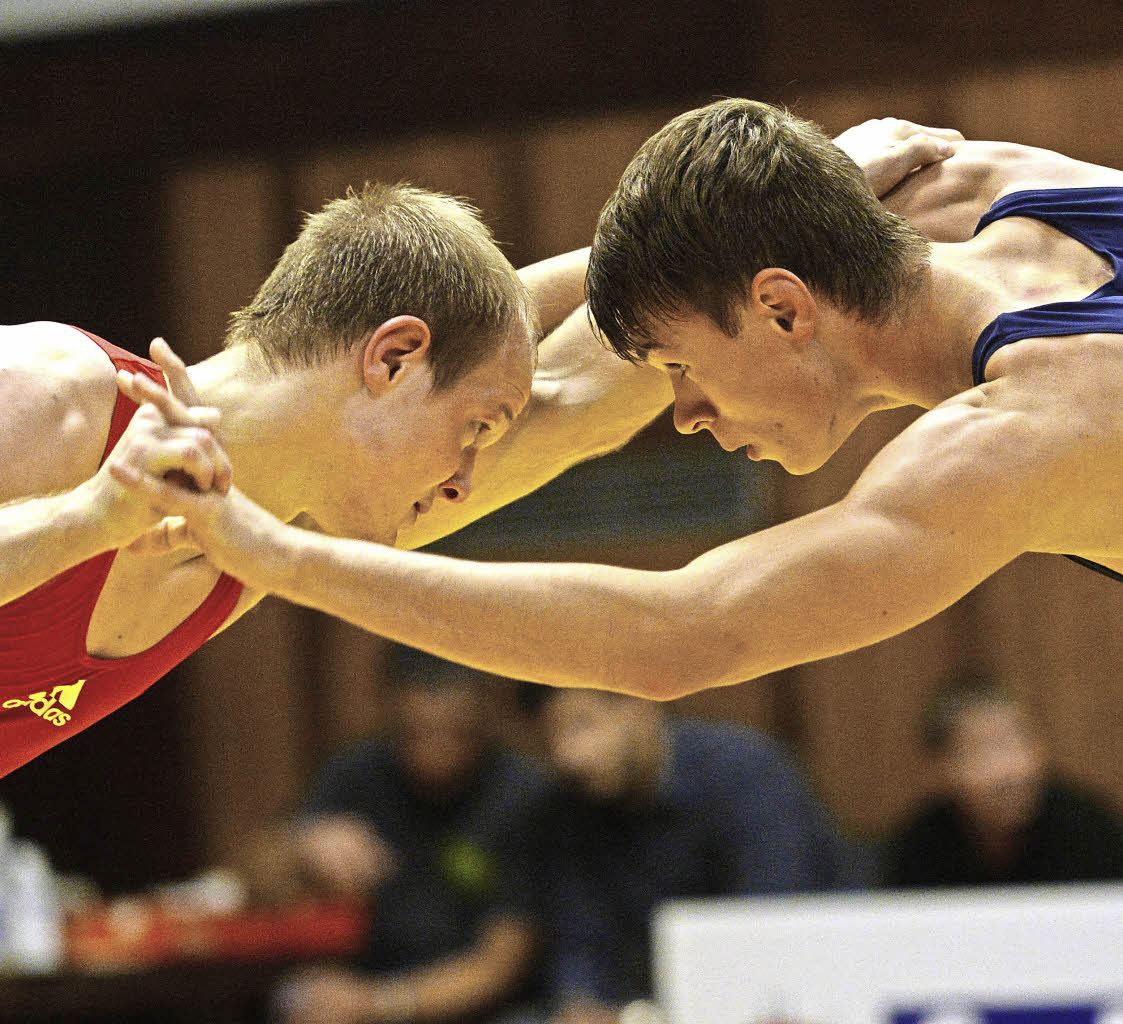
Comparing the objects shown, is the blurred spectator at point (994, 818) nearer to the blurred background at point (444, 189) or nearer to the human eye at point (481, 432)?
the blurred background at point (444, 189)

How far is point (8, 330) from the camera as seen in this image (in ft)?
7.31

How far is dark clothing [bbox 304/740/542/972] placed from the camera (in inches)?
207

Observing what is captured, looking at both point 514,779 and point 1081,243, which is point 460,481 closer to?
point 1081,243

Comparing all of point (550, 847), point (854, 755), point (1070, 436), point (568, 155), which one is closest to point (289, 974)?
point (550, 847)

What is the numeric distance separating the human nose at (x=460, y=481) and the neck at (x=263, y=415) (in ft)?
0.67

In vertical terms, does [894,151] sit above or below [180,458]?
above

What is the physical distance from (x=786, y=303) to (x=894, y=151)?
0.42m

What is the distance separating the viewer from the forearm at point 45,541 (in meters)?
2.01

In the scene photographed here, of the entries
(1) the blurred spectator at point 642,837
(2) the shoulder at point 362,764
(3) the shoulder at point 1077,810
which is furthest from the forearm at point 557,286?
(2) the shoulder at point 362,764

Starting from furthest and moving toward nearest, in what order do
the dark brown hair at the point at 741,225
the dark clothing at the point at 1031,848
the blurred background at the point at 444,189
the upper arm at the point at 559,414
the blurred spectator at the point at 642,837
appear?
the blurred background at the point at 444,189
the blurred spectator at the point at 642,837
the dark clothing at the point at 1031,848
the upper arm at the point at 559,414
the dark brown hair at the point at 741,225

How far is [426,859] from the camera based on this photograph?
5.40 m

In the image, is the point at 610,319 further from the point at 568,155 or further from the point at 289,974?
the point at 568,155

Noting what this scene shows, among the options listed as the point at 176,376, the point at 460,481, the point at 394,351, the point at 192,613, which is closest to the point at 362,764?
the point at 192,613

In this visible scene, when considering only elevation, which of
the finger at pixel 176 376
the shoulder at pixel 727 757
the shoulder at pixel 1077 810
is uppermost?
the finger at pixel 176 376
